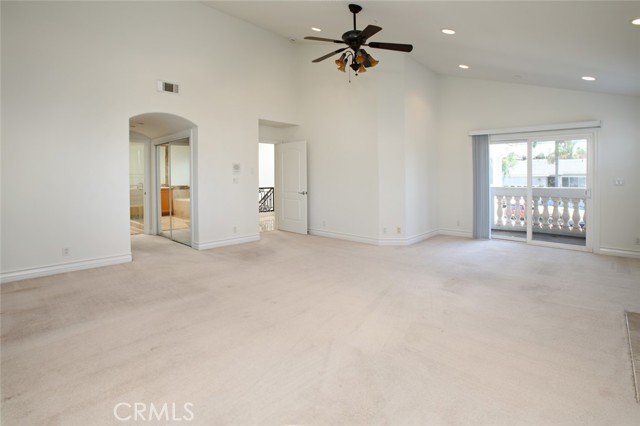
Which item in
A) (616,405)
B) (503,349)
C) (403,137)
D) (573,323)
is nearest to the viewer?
(616,405)

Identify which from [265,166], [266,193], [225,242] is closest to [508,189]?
[225,242]

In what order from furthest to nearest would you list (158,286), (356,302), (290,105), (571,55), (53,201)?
1. (290,105)
2. (53,201)
3. (158,286)
4. (571,55)
5. (356,302)

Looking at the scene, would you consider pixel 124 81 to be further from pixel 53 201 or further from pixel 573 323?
pixel 573 323

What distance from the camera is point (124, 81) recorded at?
511 cm

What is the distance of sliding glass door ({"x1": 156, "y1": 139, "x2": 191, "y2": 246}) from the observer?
6609 millimetres

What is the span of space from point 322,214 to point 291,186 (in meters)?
1.04

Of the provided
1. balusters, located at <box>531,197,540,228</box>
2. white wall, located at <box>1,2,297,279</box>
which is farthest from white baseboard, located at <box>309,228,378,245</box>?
balusters, located at <box>531,197,540,228</box>

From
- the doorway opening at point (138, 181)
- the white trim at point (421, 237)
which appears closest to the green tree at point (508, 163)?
the white trim at point (421, 237)

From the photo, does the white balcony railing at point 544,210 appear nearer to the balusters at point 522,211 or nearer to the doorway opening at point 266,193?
the balusters at point 522,211

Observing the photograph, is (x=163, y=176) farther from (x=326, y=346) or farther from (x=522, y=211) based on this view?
(x=522, y=211)

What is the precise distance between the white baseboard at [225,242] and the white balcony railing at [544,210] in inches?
199

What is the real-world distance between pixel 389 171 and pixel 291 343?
4.33 metres

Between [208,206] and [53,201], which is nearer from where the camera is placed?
[53,201]

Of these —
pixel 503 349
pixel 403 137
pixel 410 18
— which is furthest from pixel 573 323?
pixel 403 137
